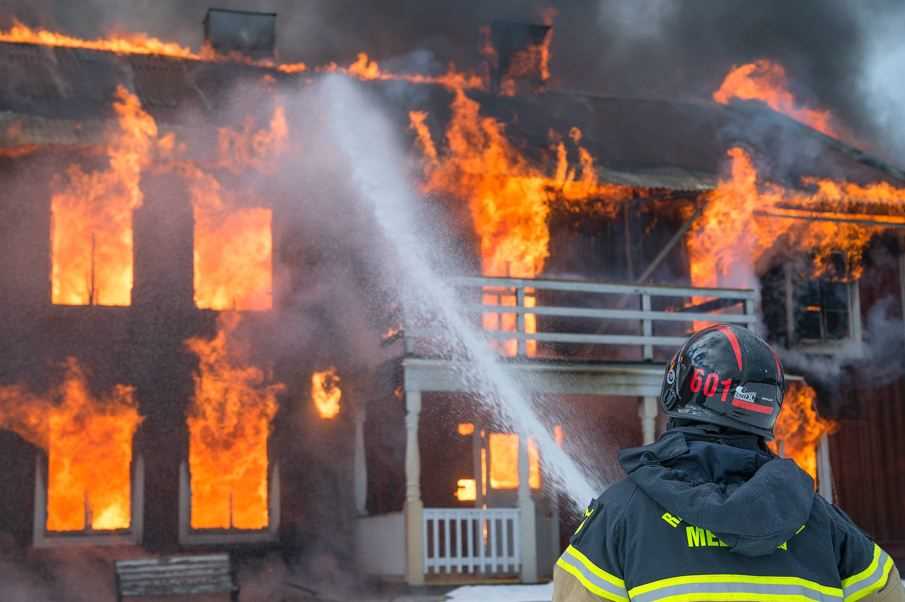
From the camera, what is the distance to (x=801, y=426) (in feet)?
58.3

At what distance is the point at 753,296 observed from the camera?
1661cm

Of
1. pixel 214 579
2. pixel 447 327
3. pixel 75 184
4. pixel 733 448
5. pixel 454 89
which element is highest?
pixel 454 89

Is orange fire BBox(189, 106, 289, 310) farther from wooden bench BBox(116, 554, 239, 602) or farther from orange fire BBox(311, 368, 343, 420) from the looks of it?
wooden bench BBox(116, 554, 239, 602)

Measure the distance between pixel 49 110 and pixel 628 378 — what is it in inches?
301

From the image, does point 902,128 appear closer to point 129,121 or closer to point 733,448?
point 129,121

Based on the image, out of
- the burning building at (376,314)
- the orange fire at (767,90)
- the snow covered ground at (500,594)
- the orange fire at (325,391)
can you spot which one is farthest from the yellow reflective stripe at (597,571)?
the orange fire at (767,90)

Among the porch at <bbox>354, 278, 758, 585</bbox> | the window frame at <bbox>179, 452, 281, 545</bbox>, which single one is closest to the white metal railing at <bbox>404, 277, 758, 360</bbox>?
the porch at <bbox>354, 278, 758, 585</bbox>

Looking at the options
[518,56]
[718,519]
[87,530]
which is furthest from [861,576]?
[518,56]

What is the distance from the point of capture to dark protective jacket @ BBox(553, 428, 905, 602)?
251 centimetres

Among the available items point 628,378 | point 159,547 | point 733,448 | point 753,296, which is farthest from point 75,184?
point 733,448

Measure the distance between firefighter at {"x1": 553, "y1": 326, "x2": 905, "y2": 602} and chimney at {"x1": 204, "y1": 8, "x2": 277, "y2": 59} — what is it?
687 inches

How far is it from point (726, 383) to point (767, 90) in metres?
19.9

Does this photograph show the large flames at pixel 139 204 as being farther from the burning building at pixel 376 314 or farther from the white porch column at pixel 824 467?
the white porch column at pixel 824 467

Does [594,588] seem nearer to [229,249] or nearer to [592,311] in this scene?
[592,311]
